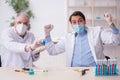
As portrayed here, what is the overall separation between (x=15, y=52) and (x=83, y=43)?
69 centimetres

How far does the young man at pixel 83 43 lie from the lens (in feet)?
7.36

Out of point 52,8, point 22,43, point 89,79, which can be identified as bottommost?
point 89,79

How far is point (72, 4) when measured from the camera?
11.8ft

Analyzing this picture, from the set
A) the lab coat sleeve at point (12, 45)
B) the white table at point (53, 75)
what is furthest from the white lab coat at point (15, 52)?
the white table at point (53, 75)

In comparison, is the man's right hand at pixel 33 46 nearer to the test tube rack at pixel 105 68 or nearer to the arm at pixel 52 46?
the arm at pixel 52 46

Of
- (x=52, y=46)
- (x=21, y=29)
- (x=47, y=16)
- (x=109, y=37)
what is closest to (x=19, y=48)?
(x=21, y=29)

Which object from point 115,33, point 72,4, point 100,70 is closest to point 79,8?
point 72,4

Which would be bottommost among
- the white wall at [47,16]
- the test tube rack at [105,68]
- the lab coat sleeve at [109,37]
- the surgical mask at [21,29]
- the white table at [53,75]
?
the white table at [53,75]

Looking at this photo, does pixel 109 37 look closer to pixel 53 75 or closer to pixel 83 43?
pixel 83 43

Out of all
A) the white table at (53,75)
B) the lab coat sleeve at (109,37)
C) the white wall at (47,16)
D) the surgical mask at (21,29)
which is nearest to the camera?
the white table at (53,75)

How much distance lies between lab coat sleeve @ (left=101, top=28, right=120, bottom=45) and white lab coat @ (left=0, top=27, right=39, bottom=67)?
74 cm

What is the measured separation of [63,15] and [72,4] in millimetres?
249

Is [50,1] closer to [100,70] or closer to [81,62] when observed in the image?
[81,62]

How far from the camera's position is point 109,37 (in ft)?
7.32
